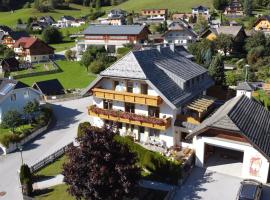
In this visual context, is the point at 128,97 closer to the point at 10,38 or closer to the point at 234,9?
the point at 10,38

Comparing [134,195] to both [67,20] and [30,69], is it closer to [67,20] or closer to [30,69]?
A: [30,69]

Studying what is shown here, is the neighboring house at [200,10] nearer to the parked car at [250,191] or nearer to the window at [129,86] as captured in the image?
the window at [129,86]

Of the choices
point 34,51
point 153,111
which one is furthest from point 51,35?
point 153,111

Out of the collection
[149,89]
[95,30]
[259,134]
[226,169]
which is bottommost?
[226,169]

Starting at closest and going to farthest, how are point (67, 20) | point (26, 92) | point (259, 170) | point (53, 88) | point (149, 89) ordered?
1. point (259, 170)
2. point (149, 89)
3. point (26, 92)
4. point (53, 88)
5. point (67, 20)

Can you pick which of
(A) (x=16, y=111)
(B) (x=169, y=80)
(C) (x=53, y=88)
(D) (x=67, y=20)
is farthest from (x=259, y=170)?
(D) (x=67, y=20)

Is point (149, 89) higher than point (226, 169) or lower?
higher

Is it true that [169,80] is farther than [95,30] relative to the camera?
No
